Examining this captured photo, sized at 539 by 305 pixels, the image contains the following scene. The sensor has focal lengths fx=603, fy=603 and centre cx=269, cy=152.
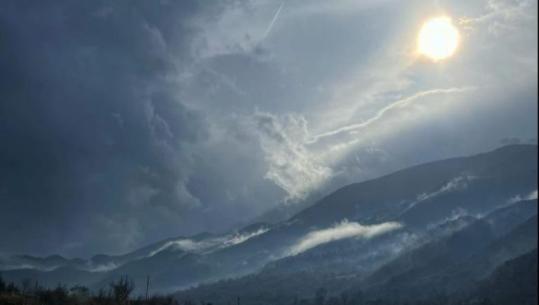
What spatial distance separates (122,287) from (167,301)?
84.6 feet

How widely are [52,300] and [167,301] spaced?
33475 mm

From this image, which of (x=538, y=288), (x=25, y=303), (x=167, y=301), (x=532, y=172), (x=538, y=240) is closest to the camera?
(x=538, y=240)

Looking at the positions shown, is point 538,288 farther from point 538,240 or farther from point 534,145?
point 534,145

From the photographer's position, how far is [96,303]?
116 m

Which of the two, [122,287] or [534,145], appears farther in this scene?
[122,287]

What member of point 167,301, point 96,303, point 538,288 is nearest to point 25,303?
point 96,303

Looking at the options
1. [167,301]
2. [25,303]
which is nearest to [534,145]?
[25,303]

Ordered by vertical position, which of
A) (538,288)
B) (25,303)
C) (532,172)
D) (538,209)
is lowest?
(538,288)

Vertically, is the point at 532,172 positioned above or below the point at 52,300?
below

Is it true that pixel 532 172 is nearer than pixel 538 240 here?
No

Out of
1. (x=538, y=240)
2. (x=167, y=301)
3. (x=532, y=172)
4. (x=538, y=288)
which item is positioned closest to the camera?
(x=538, y=240)

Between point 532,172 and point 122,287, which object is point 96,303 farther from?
point 532,172

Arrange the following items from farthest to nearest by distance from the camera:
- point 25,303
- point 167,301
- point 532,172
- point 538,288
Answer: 1. point 167,301
2. point 25,303
3. point 532,172
4. point 538,288

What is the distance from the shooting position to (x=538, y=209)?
21.4 metres
